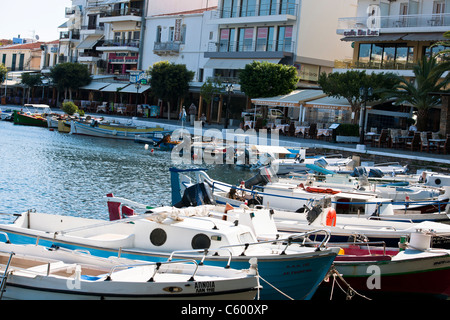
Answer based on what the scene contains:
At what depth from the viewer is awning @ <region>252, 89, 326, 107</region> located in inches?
1893

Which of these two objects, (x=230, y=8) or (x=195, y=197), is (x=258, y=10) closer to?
(x=230, y=8)

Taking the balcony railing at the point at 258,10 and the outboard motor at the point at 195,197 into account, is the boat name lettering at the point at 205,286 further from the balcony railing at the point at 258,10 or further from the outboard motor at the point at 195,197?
the balcony railing at the point at 258,10

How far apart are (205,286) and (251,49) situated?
169ft

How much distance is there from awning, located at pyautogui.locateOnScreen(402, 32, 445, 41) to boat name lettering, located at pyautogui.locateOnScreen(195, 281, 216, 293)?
38.3 m

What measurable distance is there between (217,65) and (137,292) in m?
53.0

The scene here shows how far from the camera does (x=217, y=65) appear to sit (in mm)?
62031

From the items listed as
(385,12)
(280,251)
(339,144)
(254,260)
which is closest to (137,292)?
(254,260)

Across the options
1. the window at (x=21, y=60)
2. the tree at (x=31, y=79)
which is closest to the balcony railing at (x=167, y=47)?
the tree at (x=31, y=79)

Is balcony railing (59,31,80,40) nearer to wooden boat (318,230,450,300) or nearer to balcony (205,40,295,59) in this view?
balcony (205,40,295,59)

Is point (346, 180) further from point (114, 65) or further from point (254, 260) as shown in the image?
point (114, 65)

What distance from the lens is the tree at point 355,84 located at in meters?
43.6

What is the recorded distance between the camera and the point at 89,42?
81688 mm
